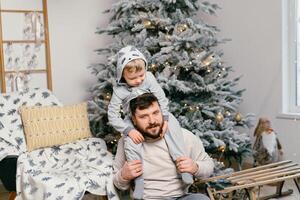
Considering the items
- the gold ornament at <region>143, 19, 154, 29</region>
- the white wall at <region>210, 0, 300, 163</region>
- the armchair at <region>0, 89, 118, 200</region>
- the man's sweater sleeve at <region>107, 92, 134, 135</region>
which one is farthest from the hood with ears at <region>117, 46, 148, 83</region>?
A: the white wall at <region>210, 0, 300, 163</region>

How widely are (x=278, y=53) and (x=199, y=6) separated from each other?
0.84 m

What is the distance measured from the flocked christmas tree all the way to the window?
562mm

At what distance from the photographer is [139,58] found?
8.05 ft

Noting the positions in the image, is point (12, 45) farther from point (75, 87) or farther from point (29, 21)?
point (75, 87)

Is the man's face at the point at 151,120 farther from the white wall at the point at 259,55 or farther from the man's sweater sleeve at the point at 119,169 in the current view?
the white wall at the point at 259,55

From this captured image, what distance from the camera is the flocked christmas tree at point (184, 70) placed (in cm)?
306

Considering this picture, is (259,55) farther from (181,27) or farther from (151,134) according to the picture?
(151,134)

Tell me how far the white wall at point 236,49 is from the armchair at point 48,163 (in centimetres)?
72

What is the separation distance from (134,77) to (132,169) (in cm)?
60

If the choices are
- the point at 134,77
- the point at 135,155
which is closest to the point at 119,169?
the point at 135,155

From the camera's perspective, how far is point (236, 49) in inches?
157

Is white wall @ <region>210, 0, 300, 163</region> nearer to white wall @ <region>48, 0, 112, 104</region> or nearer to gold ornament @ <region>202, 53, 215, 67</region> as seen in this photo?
gold ornament @ <region>202, 53, 215, 67</region>

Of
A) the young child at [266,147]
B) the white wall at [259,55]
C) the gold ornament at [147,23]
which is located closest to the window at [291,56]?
the white wall at [259,55]

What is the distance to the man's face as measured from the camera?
2.15 m
